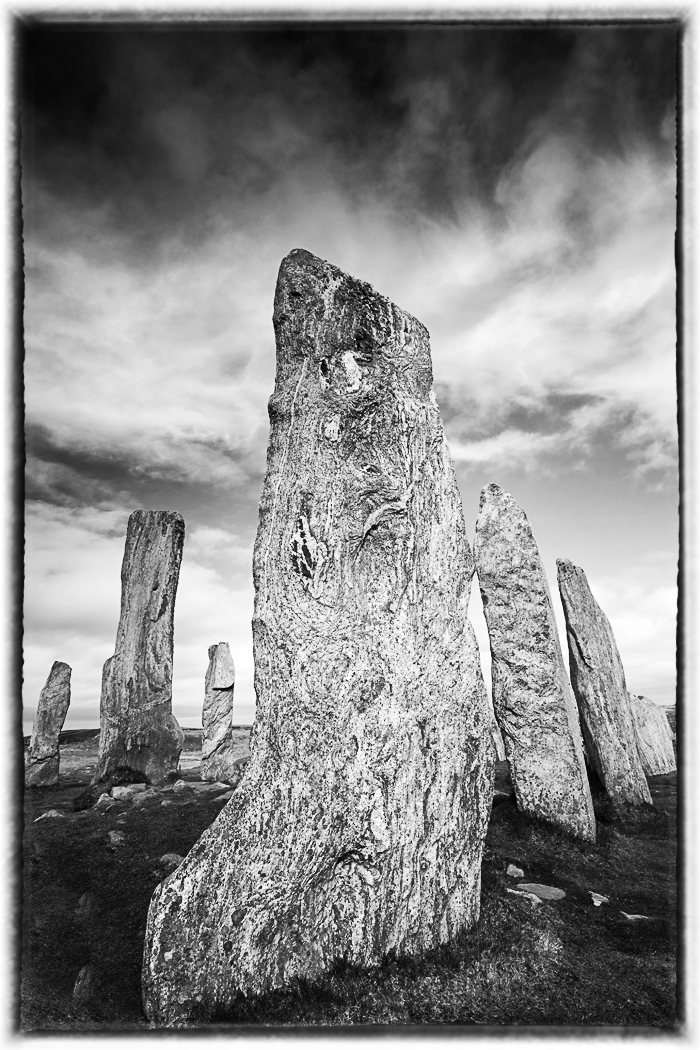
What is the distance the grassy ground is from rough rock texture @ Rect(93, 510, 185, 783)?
3955mm

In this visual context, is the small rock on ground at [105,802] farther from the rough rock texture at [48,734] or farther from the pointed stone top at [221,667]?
the pointed stone top at [221,667]

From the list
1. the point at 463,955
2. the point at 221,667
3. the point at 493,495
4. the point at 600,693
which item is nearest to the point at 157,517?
the point at 221,667

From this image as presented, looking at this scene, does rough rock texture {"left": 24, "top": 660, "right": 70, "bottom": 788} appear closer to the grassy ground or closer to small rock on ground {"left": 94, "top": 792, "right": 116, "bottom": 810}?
small rock on ground {"left": 94, "top": 792, "right": 116, "bottom": 810}

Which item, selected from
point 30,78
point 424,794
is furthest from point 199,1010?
point 30,78

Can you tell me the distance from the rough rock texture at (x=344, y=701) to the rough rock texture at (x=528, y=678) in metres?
3.17

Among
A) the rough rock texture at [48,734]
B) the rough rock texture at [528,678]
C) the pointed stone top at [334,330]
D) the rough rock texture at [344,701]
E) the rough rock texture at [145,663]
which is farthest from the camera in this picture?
the rough rock texture at [48,734]

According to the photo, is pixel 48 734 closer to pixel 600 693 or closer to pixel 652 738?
pixel 600 693

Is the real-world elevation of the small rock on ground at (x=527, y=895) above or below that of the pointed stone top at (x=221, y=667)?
below

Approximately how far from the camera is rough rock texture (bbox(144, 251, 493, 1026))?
3461mm

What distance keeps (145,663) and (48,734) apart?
9.28ft

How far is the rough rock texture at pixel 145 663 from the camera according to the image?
Result: 10.3 metres

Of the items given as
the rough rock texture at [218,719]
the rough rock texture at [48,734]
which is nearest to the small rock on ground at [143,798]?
the rough rock texture at [218,719]
